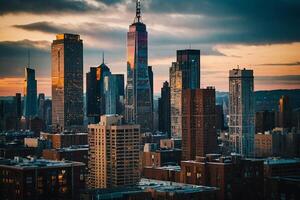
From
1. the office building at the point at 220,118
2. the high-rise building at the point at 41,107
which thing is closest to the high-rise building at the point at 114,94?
the high-rise building at the point at 41,107

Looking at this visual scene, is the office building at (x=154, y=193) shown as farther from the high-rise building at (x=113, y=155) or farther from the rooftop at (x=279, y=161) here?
the rooftop at (x=279, y=161)

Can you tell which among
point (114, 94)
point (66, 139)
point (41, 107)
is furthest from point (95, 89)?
point (66, 139)

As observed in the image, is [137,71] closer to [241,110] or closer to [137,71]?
[137,71]

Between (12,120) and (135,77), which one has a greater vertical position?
(135,77)

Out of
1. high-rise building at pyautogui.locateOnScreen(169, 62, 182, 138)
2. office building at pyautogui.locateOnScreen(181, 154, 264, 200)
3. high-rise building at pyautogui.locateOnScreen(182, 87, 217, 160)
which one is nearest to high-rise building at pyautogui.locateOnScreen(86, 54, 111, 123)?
high-rise building at pyautogui.locateOnScreen(169, 62, 182, 138)

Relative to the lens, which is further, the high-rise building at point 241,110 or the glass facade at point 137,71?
the glass facade at point 137,71

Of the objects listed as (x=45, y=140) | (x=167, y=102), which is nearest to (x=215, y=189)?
(x=45, y=140)

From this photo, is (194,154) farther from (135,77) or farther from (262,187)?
(135,77)
